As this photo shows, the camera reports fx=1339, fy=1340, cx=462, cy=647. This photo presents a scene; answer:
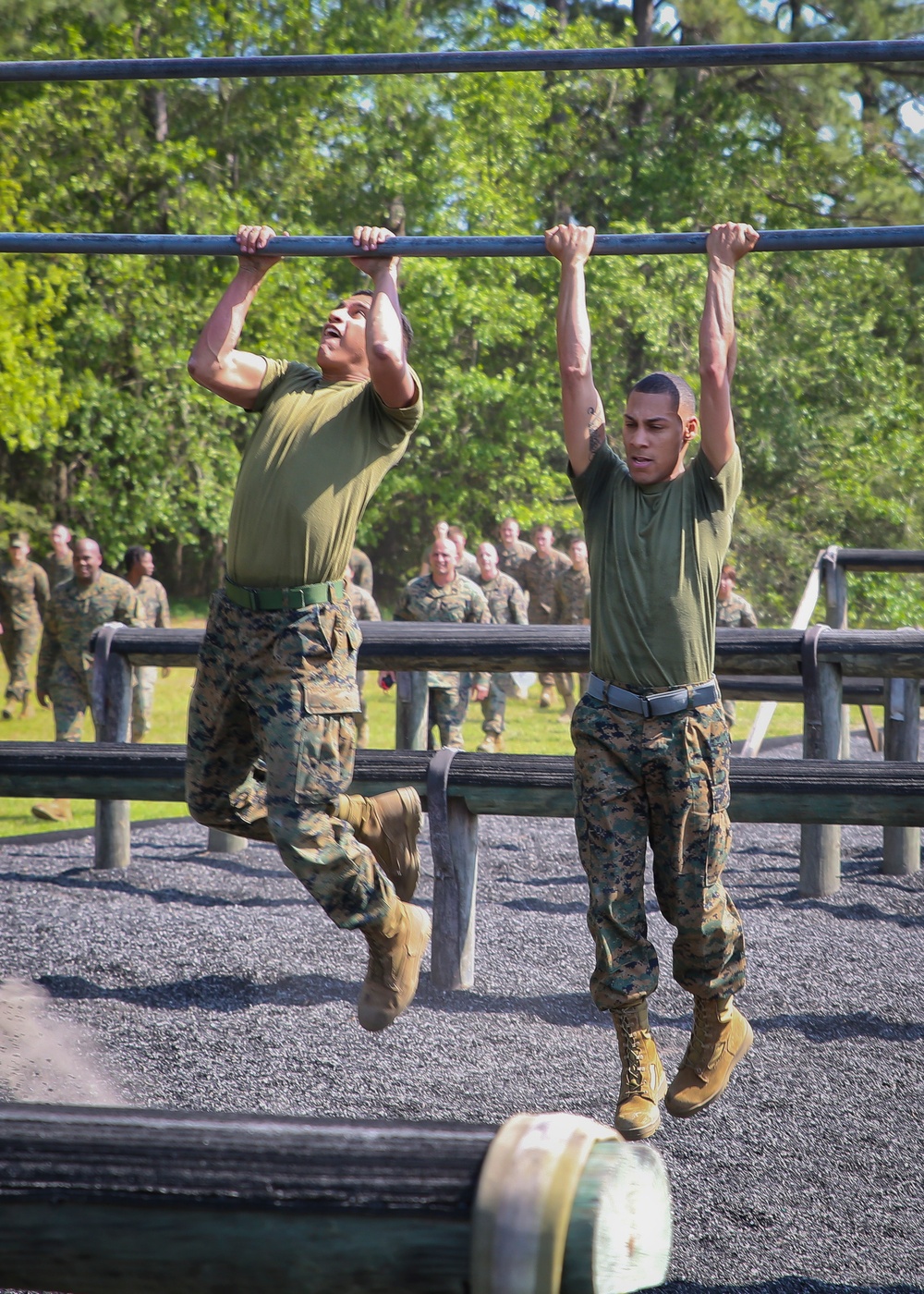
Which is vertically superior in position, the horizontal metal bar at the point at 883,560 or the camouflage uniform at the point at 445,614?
the horizontal metal bar at the point at 883,560

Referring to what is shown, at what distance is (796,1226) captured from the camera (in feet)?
10.7

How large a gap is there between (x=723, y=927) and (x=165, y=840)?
16.8 ft

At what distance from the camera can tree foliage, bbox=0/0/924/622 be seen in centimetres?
2136

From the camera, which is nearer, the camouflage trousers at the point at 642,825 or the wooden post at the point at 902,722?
the camouflage trousers at the point at 642,825

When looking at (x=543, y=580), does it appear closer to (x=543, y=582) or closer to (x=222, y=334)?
(x=543, y=582)

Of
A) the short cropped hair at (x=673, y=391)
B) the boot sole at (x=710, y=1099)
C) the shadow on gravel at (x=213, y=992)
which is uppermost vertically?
the short cropped hair at (x=673, y=391)

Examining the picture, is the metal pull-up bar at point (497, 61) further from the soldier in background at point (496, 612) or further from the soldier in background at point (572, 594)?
the soldier in background at point (572, 594)

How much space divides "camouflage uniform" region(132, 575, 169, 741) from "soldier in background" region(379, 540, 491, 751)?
2464 mm

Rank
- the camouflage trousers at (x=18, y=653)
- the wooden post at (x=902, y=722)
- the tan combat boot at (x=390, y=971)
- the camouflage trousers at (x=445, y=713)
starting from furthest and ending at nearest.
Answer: the camouflage trousers at (x=18, y=653)
the camouflage trousers at (x=445, y=713)
the wooden post at (x=902, y=722)
the tan combat boot at (x=390, y=971)

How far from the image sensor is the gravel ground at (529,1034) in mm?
3367

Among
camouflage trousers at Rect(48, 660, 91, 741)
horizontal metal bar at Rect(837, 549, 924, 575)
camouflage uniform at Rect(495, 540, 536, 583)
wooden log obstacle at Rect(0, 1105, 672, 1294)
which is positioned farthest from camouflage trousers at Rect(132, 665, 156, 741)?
wooden log obstacle at Rect(0, 1105, 672, 1294)

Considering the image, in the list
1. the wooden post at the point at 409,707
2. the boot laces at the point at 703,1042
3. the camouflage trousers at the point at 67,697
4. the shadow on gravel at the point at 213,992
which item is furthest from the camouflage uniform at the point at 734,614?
the boot laces at the point at 703,1042

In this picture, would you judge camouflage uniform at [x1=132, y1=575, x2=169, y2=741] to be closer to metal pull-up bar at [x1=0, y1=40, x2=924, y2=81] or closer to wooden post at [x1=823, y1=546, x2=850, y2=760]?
wooden post at [x1=823, y1=546, x2=850, y2=760]

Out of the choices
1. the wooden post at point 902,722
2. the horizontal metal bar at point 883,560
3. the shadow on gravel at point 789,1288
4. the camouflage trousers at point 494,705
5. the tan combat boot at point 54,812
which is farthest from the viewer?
the camouflage trousers at point 494,705
